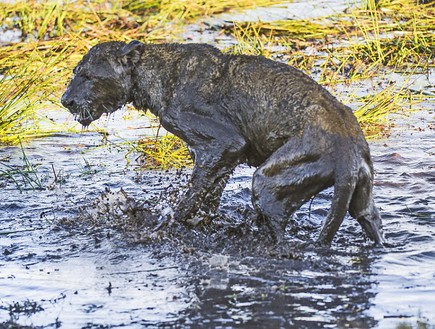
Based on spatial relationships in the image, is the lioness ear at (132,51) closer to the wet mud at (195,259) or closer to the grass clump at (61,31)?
the wet mud at (195,259)

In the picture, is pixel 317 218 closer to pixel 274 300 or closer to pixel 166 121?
pixel 166 121

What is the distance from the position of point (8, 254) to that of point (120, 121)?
14.0 ft

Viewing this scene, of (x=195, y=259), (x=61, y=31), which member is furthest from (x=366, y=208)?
(x=61, y=31)

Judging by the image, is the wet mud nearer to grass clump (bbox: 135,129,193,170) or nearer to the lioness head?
grass clump (bbox: 135,129,193,170)

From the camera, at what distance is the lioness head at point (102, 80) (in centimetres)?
758

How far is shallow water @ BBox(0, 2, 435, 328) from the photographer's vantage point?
560 cm

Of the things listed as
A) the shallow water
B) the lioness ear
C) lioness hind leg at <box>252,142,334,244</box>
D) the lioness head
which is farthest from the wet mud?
the lioness ear

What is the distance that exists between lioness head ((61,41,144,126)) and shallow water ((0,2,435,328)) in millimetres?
965

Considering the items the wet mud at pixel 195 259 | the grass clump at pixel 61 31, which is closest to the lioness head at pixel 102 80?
the wet mud at pixel 195 259

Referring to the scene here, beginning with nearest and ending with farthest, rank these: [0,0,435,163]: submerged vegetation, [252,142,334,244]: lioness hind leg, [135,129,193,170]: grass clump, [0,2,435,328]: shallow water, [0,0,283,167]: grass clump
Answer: [0,2,435,328]: shallow water, [252,142,334,244]: lioness hind leg, [135,129,193,170]: grass clump, [0,0,435,163]: submerged vegetation, [0,0,283,167]: grass clump

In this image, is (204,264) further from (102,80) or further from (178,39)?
(178,39)

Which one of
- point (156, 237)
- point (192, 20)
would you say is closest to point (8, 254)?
point (156, 237)

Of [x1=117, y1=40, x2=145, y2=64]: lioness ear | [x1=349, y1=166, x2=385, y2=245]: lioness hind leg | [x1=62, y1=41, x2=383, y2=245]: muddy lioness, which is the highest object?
[x1=117, y1=40, x2=145, y2=64]: lioness ear

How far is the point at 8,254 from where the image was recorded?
23.3 ft
